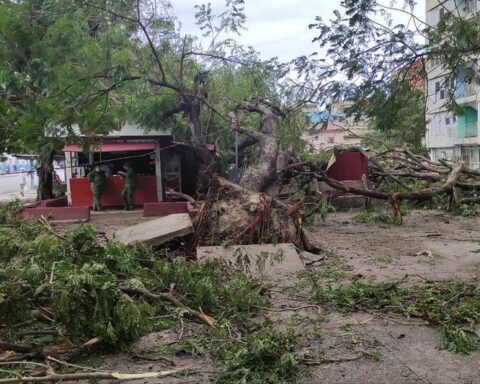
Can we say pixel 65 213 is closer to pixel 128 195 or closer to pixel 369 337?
pixel 128 195

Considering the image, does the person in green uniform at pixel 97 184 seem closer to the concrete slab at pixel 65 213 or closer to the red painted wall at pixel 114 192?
the red painted wall at pixel 114 192

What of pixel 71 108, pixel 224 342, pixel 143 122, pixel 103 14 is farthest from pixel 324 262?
pixel 143 122

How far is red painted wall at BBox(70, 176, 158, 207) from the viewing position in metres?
16.9

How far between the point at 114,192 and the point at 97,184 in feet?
3.48

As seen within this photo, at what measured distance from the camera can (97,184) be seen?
52.5 ft

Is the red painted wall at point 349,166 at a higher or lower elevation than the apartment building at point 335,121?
lower

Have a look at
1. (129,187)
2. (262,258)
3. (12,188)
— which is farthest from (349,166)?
(12,188)

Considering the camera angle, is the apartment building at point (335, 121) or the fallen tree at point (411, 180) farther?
the fallen tree at point (411, 180)

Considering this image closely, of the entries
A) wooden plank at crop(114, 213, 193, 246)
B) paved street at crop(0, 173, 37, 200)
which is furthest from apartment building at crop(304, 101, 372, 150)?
paved street at crop(0, 173, 37, 200)

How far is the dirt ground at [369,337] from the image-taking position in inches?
146

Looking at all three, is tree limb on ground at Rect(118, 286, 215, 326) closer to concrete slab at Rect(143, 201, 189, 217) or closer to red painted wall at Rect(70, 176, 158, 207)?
concrete slab at Rect(143, 201, 189, 217)

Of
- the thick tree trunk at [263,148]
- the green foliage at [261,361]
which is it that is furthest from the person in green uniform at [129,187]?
the green foliage at [261,361]

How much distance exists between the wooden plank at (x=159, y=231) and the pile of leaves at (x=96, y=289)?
1941 millimetres

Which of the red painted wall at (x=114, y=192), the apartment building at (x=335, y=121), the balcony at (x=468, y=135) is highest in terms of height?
the balcony at (x=468, y=135)
